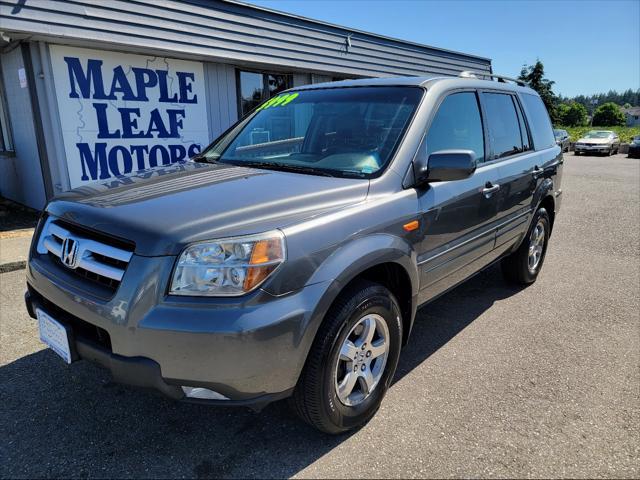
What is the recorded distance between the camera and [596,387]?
293 cm

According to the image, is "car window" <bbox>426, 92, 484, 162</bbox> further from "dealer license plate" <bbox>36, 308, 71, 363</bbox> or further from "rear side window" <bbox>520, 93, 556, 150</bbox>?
"dealer license plate" <bbox>36, 308, 71, 363</bbox>

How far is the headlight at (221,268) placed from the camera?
1898 millimetres

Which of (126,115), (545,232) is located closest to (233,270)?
(545,232)

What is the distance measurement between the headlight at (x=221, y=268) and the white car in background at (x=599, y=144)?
28535mm

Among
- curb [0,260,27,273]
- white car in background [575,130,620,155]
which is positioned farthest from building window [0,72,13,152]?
white car in background [575,130,620,155]

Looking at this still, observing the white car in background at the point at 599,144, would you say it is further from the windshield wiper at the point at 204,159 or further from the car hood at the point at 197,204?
the car hood at the point at 197,204

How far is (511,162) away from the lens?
3.81 m

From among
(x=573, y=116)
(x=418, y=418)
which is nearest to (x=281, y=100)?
(x=418, y=418)

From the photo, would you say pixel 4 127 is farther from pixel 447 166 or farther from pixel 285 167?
pixel 447 166

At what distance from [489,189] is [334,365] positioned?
6.22ft

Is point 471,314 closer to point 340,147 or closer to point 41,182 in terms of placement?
point 340,147

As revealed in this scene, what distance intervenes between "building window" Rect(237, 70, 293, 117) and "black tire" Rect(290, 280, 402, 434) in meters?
7.40

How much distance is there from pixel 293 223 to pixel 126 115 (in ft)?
21.0

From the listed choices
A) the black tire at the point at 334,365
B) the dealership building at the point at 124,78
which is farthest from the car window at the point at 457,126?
the dealership building at the point at 124,78
